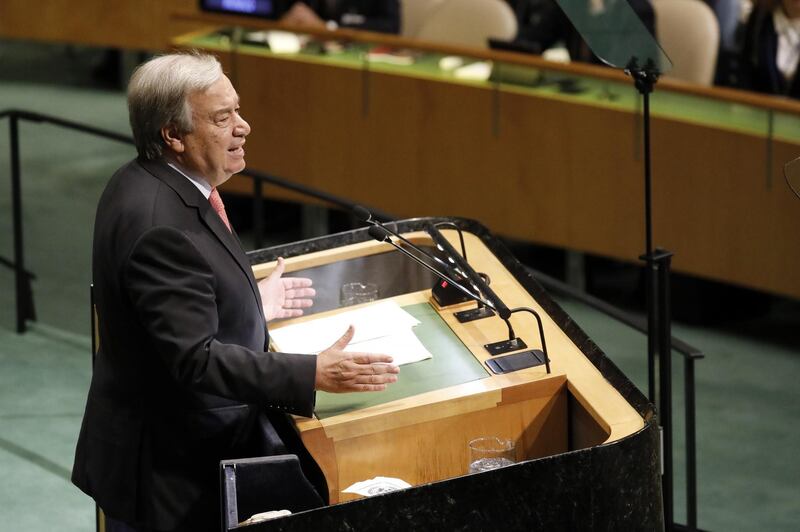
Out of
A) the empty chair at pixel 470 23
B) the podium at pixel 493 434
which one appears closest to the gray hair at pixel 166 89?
the podium at pixel 493 434

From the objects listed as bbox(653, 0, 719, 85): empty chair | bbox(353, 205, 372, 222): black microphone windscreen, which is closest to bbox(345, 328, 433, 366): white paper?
bbox(353, 205, 372, 222): black microphone windscreen

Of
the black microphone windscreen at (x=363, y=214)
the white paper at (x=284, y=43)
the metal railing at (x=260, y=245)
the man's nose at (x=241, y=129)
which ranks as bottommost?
the metal railing at (x=260, y=245)

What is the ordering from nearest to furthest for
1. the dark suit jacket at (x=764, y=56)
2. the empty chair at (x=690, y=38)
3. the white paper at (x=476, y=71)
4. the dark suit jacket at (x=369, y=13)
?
the dark suit jacket at (x=764, y=56), the white paper at (x=476, y=71), the empty chair at (x=690, y=38), the dark suit jacket at (x=369, y=13)

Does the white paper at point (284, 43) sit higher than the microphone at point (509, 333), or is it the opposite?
the white paper at point (284, 43)

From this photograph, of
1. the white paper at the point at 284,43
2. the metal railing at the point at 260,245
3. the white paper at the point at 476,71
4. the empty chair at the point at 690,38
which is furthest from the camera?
the white paper at the point at 284,43

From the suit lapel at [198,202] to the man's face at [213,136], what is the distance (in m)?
0.03

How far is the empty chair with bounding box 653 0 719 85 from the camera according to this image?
641cm

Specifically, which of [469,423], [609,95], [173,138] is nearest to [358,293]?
[469,423]

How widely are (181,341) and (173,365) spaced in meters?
0.05

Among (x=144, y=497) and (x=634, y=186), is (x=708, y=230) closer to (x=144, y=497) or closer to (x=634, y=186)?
(x=634, y=186)

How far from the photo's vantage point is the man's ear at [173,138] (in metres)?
2.43

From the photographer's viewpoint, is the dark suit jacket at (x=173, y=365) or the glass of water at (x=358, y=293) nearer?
the dark suit jacket at (x=173, y=365)

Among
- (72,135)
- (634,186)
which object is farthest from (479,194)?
(72,135)

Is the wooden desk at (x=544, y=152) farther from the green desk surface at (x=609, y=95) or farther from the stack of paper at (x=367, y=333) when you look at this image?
the stack of paper at (x=367, y=333)
